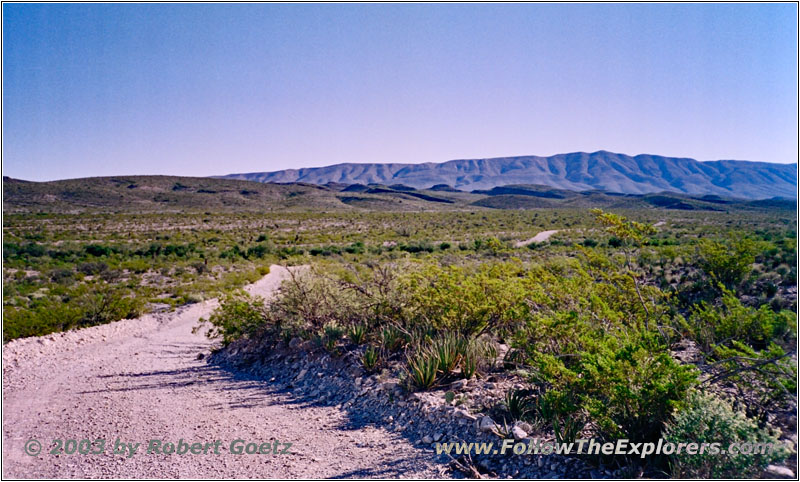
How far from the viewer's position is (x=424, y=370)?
21.2 ft

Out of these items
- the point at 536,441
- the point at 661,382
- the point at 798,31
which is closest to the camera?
the point at 661,382

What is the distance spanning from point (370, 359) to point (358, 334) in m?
1.05

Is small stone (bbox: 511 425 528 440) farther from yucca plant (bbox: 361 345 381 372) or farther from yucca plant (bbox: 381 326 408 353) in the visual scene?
yucca plant (bbox: 381 326 408 353)

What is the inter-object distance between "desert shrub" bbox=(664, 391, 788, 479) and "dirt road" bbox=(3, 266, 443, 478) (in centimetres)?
220

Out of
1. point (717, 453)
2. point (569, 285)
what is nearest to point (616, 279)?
point (569, 285)

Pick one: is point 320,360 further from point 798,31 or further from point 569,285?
point 798,31

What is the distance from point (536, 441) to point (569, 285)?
11.4 ft

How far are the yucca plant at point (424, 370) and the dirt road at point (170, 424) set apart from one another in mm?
959

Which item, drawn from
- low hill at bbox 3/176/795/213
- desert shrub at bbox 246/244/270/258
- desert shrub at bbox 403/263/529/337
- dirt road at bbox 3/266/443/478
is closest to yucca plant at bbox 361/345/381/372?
desert shrub at bbox 403/263/529/337

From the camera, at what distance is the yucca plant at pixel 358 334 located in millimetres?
8359

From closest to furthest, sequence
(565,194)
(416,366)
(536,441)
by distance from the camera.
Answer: (536,441), (416,366), (565,194)

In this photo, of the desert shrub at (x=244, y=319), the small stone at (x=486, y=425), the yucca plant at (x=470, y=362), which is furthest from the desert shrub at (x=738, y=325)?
the desert shrub at (x=244, y=319)

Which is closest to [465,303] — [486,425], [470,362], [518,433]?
[470,362]

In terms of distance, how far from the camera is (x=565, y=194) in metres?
165
